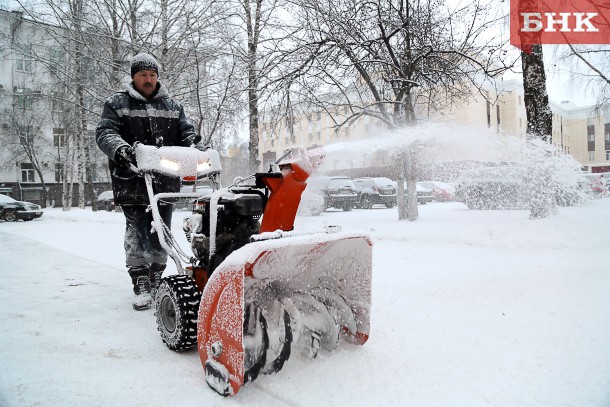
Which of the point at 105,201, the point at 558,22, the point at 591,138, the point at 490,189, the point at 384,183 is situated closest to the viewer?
the point at 558,22

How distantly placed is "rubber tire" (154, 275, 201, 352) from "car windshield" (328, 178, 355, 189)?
14.2 metres

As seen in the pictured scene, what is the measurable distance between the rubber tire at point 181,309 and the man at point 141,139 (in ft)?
3.23

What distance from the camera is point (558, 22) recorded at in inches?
400

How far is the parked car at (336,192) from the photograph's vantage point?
53.8 ft

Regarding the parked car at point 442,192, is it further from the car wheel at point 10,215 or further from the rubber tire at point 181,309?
the rubber tire at point 181,309

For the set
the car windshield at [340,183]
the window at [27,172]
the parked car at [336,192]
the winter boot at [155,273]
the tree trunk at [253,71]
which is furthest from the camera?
the window at [27,172]

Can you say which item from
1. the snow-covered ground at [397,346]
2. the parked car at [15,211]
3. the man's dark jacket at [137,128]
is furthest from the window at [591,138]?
the man's dark jacket at [137,128]

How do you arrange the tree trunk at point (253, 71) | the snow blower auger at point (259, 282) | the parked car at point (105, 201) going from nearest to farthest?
the snow blower auger at point (259, 282)
the tree trunk at point (253, 71)
the parked car at point (105, 201)

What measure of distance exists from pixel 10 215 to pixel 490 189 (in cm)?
1842

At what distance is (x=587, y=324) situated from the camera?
9.12 feet

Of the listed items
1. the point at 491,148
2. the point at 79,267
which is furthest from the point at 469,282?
the point at 79,267

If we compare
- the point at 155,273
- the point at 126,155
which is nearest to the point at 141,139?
the point at 126,155

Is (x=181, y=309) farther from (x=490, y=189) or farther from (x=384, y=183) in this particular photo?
(x=384, y=183)

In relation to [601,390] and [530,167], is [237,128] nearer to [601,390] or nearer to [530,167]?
[530,167]
